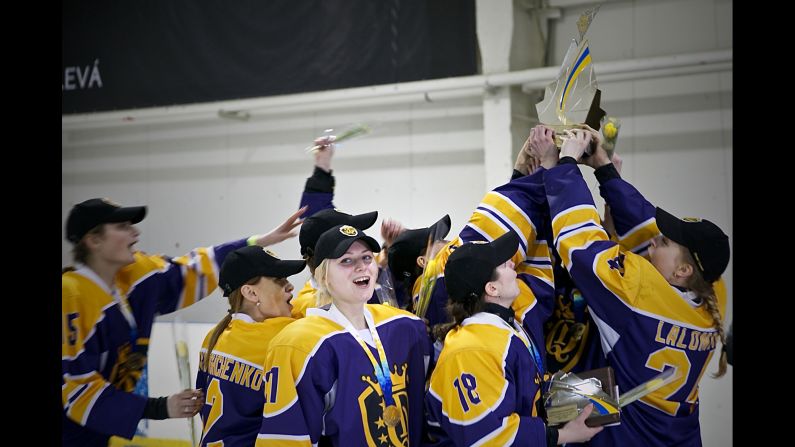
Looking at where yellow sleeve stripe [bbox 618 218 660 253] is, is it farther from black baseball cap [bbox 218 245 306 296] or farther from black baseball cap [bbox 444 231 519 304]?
black baseball cap [bbox 218 245 306 296]

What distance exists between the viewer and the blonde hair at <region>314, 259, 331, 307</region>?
2266 millimetres

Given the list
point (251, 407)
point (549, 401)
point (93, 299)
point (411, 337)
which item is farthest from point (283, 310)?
point (549, 401)

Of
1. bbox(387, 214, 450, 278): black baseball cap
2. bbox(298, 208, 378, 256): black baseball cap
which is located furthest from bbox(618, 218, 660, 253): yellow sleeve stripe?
bbox(298, 208, 378, 256): black baseball cap

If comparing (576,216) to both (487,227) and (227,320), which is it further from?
(227,320)

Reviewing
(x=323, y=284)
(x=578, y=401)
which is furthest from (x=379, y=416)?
(x=578, y=401)

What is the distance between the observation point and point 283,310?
2531 mm

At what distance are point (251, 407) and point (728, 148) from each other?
133 inches

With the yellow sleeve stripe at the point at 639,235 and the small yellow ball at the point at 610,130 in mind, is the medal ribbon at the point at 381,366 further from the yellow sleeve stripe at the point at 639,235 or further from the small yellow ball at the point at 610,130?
the small yellow ball at the point at 610,130

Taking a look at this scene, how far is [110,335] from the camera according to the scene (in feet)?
9.07

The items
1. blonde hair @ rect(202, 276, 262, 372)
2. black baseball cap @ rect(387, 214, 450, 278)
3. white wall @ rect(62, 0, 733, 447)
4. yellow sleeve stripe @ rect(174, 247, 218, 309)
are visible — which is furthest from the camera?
white wall @ rect(62, 0, 733, 447)

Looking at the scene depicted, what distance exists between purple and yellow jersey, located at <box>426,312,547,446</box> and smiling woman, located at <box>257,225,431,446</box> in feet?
0.39
